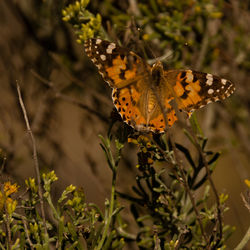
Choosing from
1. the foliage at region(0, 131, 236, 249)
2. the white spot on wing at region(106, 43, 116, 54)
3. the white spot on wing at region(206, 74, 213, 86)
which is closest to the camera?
the foliage at region(0, 131, 236, 249)

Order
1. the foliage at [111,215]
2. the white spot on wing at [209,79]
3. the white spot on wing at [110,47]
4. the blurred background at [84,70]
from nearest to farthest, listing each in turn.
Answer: the foliage at [111,215] → the white spot on wing at [110,47] → the white spot on wing at [209,79] → the blurred background at [84,70]

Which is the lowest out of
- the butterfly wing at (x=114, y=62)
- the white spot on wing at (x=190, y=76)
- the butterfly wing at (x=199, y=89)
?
the butterfly wing at (x=199, y=89)

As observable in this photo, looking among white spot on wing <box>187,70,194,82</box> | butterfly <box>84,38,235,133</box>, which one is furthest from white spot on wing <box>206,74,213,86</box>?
white spot on wing <box>187,70,194,82</box>

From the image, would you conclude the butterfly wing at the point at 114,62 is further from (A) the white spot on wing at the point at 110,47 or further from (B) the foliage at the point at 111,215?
(B) the foliage at the point at 111,215

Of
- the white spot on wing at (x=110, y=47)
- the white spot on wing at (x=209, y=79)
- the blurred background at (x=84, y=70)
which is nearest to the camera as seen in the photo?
the white spot on wing at (x=110, y=47)

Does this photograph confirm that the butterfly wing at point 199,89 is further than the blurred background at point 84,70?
No

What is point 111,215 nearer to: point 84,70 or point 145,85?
point 145,85

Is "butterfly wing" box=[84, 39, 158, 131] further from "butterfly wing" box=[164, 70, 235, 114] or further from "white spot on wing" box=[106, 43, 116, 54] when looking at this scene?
"butterfly wing" box=[164, 70, 235, 114]

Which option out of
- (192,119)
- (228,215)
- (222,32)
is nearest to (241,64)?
(222,32)

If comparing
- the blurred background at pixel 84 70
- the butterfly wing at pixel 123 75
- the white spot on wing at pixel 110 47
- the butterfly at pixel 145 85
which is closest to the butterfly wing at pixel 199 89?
the butterfly at pixel 145 85

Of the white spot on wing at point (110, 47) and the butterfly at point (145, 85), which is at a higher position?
the white spot on wing at point (110, 47)
